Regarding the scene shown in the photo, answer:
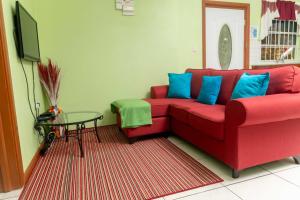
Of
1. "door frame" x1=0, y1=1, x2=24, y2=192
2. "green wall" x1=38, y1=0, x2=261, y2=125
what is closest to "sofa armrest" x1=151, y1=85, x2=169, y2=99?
"green wall" x1=38, y1=0, x2=261, y2=125

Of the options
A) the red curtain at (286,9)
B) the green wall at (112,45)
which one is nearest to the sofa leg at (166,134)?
the green wall at (112,45)

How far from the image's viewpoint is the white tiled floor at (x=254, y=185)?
155cm

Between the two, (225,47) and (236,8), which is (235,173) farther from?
(236,8)

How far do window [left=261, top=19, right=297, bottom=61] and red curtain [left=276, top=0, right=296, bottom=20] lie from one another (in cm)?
11

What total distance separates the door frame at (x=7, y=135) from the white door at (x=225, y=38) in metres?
3.42

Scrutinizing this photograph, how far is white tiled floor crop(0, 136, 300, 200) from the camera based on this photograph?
61.2 inches

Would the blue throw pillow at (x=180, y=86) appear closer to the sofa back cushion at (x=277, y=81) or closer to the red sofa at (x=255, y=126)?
the sofa back cushion at (x=277, y=81)

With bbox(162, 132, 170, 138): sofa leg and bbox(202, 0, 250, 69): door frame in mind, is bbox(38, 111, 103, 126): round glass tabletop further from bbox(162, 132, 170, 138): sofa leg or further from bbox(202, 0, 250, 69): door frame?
bbox(202, 0, 250, 69): door frame

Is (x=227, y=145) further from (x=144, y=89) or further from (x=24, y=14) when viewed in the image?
(x=24, y=14)

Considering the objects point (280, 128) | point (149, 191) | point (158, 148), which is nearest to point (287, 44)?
point (280, 128)

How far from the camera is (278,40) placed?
15.5ft

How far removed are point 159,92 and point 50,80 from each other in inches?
62.7

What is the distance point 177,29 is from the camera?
3770 mm

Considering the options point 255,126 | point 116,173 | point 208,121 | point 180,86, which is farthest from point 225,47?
point 116,173
